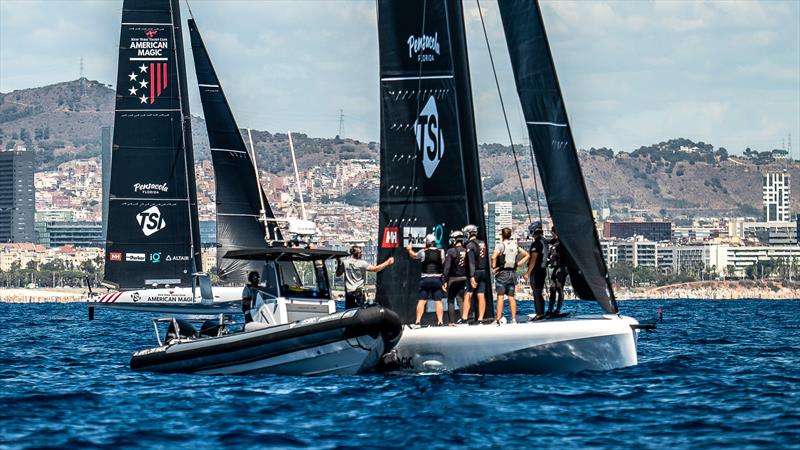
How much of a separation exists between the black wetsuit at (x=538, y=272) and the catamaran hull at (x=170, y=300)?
1641 centimetres

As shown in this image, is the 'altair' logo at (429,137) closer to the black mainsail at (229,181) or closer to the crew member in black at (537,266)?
the crew member in black at (537,266)

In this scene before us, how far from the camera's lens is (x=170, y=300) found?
132ft

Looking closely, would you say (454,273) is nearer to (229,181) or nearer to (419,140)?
(419,140)

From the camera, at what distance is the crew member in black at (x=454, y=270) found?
23172 mm

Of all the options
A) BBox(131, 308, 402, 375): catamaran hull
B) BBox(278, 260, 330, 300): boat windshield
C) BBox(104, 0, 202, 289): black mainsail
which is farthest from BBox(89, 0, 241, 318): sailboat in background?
BBox(131, 308, 402, 375): catamaran hull

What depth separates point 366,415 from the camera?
18719 mm

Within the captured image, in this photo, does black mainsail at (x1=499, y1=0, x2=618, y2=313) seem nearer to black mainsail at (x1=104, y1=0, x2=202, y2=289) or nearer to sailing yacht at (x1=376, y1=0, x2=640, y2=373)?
sailing yacht at (x1=376, y1=0, x2=640, y2=373)

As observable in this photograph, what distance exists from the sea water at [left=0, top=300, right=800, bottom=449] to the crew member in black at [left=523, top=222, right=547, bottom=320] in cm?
161

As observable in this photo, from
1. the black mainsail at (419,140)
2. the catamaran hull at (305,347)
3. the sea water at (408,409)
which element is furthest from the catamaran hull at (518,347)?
the black mainsail at (419,140)

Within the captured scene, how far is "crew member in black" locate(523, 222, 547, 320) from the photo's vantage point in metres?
23.9

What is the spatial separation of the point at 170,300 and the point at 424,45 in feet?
59.4

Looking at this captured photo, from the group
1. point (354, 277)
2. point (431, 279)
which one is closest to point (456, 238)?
point (431, 279)

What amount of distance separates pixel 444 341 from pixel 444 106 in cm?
398

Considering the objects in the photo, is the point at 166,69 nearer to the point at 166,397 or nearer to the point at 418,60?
the point at 418,60
